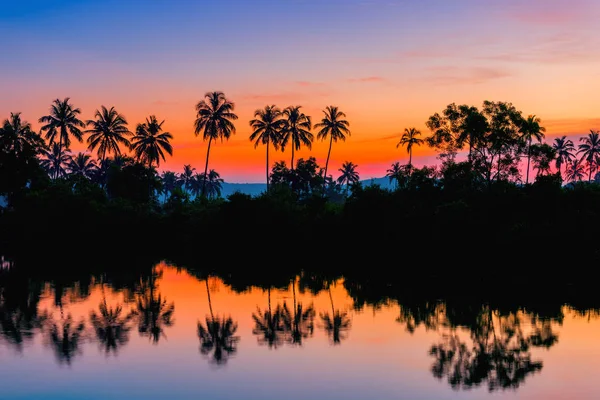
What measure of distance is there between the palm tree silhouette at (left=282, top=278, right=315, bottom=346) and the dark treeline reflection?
0.17 ft

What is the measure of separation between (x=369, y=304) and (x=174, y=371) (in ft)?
52.6

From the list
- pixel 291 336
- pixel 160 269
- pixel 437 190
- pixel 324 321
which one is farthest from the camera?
pixel 437 190

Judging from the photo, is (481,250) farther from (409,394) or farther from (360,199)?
(409,394)

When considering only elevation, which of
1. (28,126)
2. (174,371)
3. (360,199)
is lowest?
(174,371)

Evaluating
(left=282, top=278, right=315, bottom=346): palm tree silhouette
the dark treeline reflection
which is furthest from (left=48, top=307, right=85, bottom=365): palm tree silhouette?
(left=282, top=278, right=315, bottom=346): palm tree silhouette

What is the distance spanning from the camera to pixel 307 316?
1319 inches

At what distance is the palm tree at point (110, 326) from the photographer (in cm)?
2720

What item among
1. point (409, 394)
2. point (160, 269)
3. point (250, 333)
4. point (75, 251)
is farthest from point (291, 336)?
point (75, 251)

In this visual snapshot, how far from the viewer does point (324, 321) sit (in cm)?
3222

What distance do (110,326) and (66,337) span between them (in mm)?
2724

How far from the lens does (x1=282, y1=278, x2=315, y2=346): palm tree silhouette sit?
28.5m

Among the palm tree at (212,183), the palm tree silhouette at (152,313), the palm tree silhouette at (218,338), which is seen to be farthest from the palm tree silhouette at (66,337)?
the palm tree at (212,183)

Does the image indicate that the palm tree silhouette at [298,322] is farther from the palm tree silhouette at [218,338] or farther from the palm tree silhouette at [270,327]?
the palm tree silhouette at [218,338]

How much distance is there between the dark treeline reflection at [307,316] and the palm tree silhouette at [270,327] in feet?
0.15
